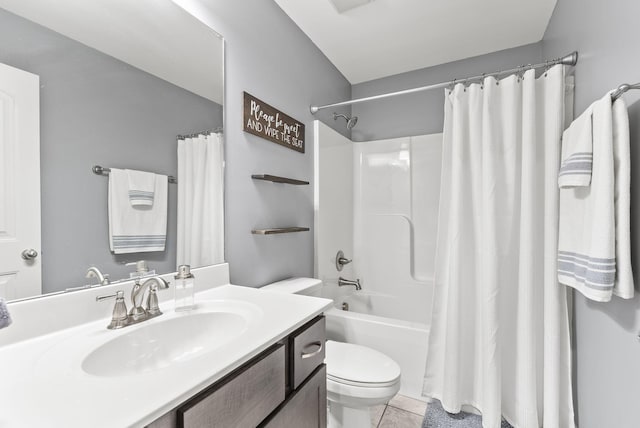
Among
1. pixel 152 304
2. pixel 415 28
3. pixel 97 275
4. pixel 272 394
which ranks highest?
pixel 415 28

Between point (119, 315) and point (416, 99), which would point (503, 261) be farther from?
point (119, 315)

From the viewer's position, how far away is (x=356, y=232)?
2.70 meters

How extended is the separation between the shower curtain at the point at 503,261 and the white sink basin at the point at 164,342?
127cm

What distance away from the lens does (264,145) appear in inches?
64.2

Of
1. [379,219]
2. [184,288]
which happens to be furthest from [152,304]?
[379,219]

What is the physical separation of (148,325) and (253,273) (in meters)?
0.71

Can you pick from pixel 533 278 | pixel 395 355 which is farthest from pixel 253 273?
pixel 533 278

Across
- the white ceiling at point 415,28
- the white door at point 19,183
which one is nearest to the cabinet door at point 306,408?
the white door at point 19,183

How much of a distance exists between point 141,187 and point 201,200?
0.84 feet

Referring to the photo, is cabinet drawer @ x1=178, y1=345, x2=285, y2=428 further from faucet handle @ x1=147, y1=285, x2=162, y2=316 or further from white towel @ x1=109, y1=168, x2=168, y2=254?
white towel @ x1=109, y1=168, x2=168, y2=254

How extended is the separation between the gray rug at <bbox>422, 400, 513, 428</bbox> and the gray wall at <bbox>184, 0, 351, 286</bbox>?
1.11 meters

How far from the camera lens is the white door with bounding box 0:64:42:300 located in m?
0.73

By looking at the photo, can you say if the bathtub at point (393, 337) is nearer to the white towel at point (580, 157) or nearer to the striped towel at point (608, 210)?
the striped towel at point (608, 210)

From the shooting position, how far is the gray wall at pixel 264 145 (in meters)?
1.42
